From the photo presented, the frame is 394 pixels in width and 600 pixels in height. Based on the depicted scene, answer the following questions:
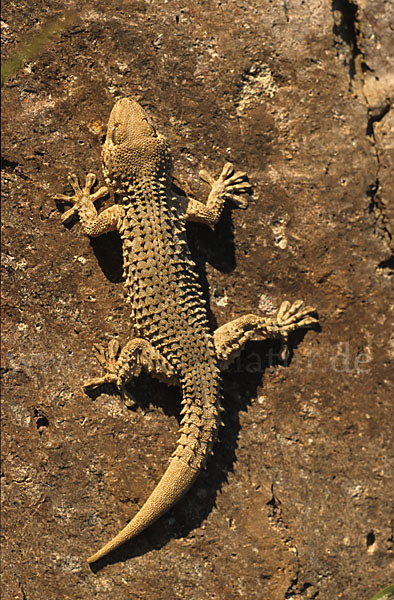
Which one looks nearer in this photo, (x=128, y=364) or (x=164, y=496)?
(x=164, y=496)

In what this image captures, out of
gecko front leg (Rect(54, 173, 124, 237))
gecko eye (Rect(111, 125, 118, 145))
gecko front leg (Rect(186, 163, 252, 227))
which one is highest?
gecko eye (Rect(111, 125, 118, 145))

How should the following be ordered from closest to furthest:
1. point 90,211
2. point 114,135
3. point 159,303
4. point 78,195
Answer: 1. point 159,303
2. point 114,135
3. point 90,211
4. point 78,195

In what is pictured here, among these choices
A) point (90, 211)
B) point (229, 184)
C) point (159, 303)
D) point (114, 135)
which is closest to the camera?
point (159, 303)

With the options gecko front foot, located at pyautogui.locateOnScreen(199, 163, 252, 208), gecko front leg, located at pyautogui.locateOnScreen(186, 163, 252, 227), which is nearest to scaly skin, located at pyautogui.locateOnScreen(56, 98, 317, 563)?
gecko front leg, located at pyautogui.locateOnScreen(186, 163, 252, 227)

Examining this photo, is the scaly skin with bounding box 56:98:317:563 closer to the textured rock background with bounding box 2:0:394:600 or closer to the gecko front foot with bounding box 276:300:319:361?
the textured rock background with bounding box 2:0:394:600

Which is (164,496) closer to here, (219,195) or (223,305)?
(223,305)

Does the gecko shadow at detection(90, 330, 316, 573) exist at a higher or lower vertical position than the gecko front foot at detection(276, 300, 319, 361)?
lower

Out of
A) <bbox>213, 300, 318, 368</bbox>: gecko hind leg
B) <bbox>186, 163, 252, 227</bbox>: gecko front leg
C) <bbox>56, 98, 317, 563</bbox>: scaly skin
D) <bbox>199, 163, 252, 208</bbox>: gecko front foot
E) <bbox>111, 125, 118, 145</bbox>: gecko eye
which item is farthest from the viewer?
<bbox>199, 163, 252, 208</bbox>: gecko front foot

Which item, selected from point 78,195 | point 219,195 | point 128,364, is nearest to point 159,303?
point 128,364
